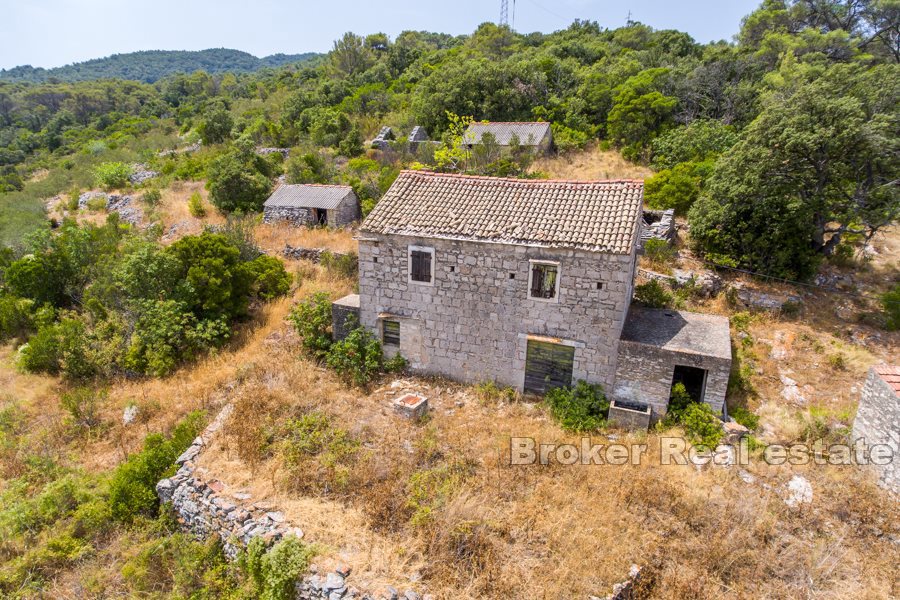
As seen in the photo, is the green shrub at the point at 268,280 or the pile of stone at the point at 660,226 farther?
the pile of stone at the point at 660,226

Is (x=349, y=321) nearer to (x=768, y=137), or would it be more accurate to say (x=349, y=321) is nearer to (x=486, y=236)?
(x=486, y=236)

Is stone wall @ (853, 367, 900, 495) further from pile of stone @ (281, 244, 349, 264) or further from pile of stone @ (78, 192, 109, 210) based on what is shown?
pile of stone @ (78, 192, 109, 210)

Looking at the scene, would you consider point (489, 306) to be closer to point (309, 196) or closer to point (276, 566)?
point (276, 566)

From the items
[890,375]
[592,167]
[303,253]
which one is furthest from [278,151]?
[890,375]

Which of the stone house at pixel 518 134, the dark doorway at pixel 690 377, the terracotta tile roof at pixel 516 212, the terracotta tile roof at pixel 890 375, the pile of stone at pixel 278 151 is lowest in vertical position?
the dark doorway at pixel 690 377

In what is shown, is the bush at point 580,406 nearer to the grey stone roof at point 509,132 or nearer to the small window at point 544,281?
the small window at point 544,281

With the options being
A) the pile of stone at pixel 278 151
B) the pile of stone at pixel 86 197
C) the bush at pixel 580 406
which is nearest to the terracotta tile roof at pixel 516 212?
the bush at pixel 580 406

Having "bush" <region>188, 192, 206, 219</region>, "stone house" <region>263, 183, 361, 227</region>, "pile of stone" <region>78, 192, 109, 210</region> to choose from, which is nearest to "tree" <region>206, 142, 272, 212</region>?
"bush" <region>188, 192, 206, 219</region>

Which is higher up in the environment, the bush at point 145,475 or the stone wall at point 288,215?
the stone wall at point 288,215

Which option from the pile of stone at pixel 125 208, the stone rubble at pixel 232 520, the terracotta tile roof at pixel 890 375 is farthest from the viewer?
the pile of stone at pixel 125 208
